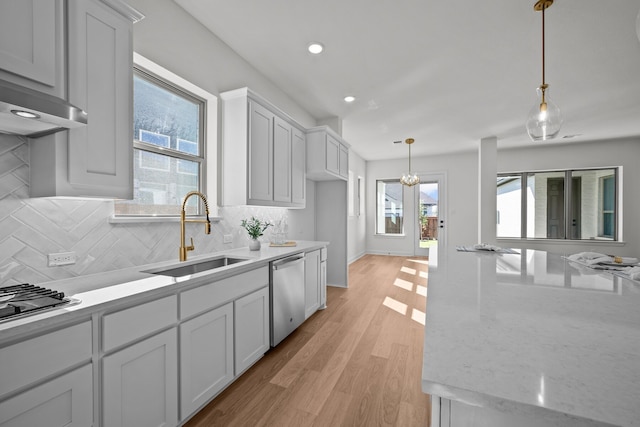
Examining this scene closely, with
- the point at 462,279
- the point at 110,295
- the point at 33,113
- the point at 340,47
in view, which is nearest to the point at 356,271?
the point at 340,47

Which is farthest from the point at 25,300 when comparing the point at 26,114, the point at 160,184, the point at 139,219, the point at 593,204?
the point at 593,204

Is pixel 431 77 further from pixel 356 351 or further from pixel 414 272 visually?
pixel 414 272

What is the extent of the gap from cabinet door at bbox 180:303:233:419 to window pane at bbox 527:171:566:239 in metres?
7.44

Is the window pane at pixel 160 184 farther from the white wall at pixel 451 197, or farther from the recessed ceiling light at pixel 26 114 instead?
the white wall at pixel 451 197

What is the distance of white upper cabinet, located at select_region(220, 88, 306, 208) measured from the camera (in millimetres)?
2625

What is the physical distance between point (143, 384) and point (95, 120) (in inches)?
52.3

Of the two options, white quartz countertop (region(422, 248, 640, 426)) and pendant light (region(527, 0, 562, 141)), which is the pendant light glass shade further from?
white quartz countertop (region(422, 248, 640, 426))

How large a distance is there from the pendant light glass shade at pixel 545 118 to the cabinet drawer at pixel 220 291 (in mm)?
2370

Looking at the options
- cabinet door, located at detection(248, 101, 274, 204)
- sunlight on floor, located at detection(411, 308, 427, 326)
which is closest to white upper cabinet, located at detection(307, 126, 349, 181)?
cabinet door, located at detection(248, 101, 274, 204)

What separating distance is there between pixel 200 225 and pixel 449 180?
6868 millimetres

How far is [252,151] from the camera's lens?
2.71 meters

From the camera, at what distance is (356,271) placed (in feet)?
19.4

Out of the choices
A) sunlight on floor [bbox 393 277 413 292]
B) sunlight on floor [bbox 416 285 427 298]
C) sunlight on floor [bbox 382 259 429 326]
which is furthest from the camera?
sunlight on floor [bbox 393 277 413 292]

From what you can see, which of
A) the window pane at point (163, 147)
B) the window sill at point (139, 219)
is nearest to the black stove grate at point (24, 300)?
the window sill at point (139, 219)
